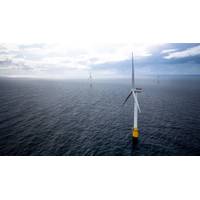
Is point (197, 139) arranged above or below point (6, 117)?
below

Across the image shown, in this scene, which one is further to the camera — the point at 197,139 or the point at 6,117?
the point at 6,117

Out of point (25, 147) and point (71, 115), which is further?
point (71, 115)

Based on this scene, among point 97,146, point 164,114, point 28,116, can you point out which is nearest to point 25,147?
point 97,146

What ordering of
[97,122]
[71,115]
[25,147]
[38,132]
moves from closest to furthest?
[25,147]
[38,132]
[97,122]
[71,115]

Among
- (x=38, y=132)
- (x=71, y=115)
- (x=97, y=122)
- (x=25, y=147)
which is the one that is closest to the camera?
(x=25, y=147)

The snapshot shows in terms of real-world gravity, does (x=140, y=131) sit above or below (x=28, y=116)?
below

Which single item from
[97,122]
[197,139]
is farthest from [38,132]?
[197,139]

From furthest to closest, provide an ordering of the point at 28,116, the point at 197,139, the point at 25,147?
the point at 28,116 → the point at 197,139 → the point at 25,147

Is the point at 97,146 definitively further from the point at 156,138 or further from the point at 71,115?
the point at 71,115

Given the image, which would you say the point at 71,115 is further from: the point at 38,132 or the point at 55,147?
the point at 55,147
